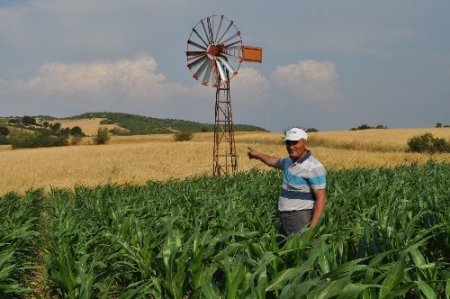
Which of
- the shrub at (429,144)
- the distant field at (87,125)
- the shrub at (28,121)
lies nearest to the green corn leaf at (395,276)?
the shrub at (429,144)

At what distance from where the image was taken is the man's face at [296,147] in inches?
240

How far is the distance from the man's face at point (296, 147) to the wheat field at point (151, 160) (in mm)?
19959

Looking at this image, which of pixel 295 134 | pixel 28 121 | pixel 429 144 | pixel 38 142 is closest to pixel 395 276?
pixel 295 134

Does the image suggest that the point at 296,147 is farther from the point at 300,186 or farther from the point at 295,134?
the point at 300,186

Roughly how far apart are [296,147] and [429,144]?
43.4 meters

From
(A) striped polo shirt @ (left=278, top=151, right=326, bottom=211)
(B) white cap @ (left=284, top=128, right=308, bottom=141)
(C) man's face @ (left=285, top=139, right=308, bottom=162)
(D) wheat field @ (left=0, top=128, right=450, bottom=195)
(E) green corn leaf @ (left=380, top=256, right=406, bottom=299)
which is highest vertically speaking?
(B) white cap @ (left=284, top=128, right=308, bottom=141)

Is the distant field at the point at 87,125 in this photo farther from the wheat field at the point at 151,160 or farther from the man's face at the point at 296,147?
the man's face at the point at 296,147

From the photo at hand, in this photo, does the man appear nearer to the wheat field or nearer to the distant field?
the wheat field

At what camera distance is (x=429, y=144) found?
152ft

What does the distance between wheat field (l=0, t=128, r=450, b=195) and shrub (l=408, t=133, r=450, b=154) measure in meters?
1.66

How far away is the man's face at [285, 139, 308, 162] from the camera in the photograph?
6.11 m

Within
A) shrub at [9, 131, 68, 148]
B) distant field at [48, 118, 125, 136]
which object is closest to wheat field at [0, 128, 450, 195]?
shrub at [9, 131, 68, 148]

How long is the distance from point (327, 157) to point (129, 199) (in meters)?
29.8

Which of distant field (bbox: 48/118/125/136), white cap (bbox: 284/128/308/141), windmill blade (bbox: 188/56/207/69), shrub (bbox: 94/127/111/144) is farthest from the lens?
distant field (bbox: 48/118/125/136)
